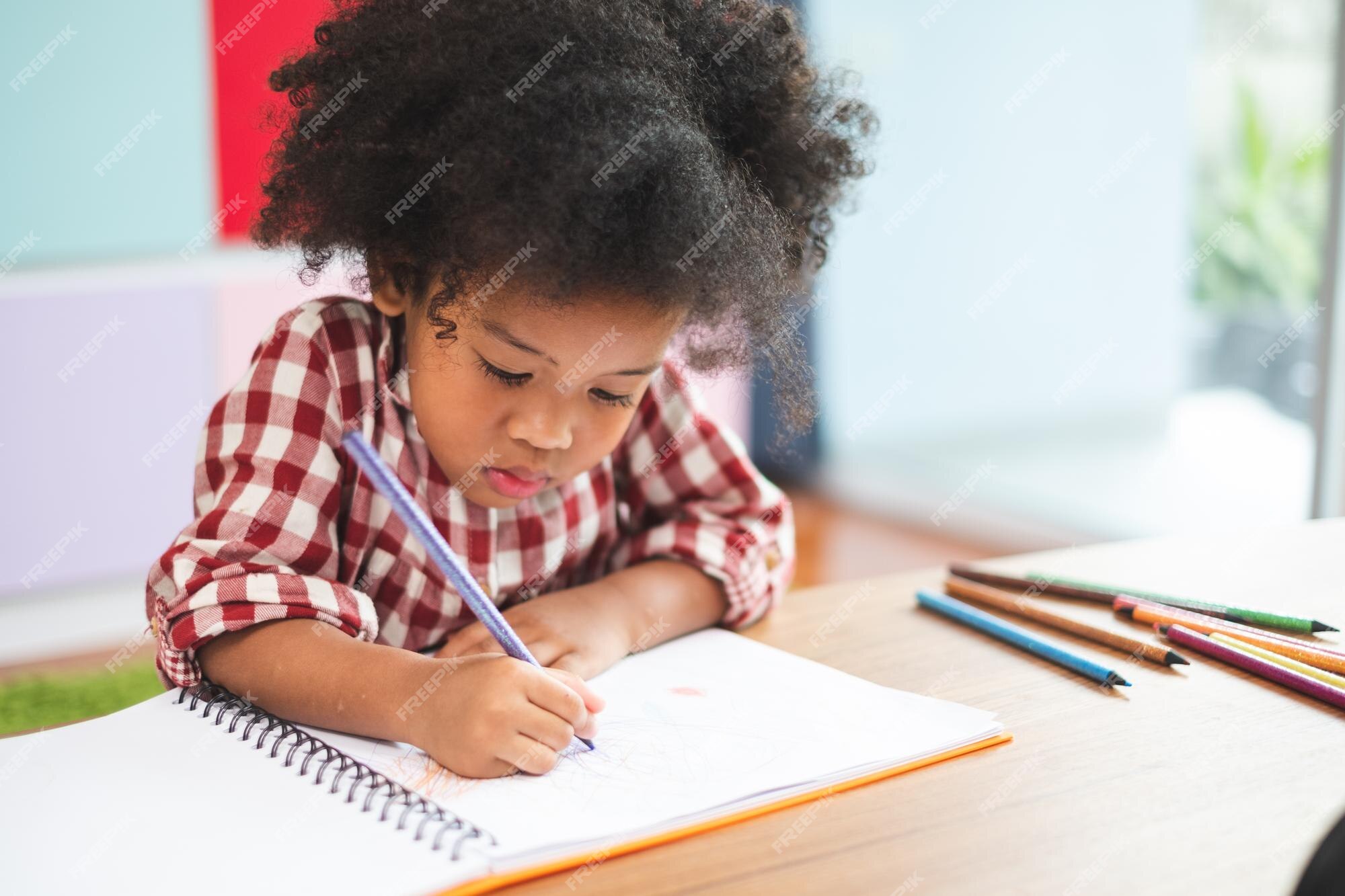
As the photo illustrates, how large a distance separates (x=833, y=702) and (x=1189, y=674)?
0.77 ft

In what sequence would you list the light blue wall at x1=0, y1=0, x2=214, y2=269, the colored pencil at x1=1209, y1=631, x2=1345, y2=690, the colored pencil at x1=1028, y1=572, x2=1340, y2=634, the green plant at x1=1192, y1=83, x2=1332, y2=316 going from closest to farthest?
the colored pencil at x1=1209, y1=631, x2=1345, y2=690
the colored pencil at x1=1028, y1=572, x2=1340, y2=634
the light blue wall at x1=0, y1=0, x2=214, y2=269
the green plant at x1=1192, y1=83, x2=1332, y2=316

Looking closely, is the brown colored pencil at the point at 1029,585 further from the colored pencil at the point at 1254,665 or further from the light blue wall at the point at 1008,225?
the light blue wall at the point at 1008,225

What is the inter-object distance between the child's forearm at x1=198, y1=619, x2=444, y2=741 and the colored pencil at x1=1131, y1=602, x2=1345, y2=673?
51 cm

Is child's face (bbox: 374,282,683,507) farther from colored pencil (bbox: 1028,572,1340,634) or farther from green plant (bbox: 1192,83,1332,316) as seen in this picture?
green plant (bbox: 1192,83,1332,316)

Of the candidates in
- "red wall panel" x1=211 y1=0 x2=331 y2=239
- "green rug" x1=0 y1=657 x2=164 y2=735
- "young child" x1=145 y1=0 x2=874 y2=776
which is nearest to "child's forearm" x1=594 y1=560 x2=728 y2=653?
"young child" x1=145 y1=0 x2=874 y2=776

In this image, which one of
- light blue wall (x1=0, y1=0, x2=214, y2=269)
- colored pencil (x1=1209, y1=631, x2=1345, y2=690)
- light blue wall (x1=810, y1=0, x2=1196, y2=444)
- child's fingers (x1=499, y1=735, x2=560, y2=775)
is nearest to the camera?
child's fingers (x1=499, y1=735, x2=560, y2=775)

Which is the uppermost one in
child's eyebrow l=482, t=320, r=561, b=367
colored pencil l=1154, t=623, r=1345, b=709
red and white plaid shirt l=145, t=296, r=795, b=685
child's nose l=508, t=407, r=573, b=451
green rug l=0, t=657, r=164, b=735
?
child's eyebrow l=482, t=320, r=561, b=367

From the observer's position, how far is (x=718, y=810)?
66 cm

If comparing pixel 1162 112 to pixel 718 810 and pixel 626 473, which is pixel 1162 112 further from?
pixel 718 810

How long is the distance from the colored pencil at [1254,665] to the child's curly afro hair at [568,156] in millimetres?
307

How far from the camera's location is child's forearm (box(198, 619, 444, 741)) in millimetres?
753

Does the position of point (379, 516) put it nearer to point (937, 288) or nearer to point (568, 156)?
point (568, 156)

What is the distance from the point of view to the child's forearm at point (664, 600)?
964mm

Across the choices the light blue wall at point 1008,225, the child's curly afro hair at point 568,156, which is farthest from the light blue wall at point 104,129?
the child's curly afro hair at point 568,156
